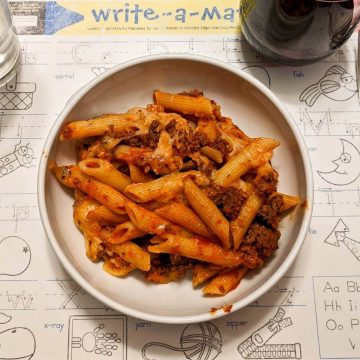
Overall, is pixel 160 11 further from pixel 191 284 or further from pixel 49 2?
pixel 191 284

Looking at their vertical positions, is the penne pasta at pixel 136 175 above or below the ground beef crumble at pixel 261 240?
above

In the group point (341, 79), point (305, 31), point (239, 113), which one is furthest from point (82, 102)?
point (341, 79)

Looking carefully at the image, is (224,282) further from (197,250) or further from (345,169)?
(345,169)

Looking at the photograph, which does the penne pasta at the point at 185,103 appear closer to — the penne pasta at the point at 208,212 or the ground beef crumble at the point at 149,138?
the ground beef crumble at the point at 149,138

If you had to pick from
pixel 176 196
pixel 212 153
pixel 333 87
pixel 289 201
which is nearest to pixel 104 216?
pixel 176 196

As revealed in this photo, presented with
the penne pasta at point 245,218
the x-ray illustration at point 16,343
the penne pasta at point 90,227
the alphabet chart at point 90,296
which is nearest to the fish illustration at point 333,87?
the alphabet chart at point 90,296

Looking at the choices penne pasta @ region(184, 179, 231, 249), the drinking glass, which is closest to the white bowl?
penne pasta @ region(184, 179, 231, 249)
